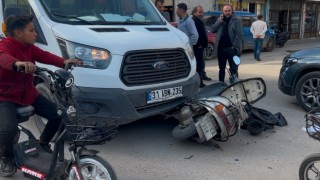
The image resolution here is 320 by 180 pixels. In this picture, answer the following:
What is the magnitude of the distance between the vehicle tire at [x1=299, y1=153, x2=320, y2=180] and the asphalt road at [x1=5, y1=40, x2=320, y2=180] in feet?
1.56

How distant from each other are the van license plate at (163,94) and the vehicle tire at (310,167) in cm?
188

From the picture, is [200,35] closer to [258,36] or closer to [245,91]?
[245,91]

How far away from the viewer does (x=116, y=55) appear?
14.6ft

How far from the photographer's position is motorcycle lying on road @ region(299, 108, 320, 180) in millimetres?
3320

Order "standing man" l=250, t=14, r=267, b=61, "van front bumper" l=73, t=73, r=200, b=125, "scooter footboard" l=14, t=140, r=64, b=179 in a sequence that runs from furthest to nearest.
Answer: "standing man" l=250, t=14, r=267, b=61 → "van front bumper" l=73, t=73, r=200, b=125 → "scooter footboard" l=14, t=140, r=64, b=179

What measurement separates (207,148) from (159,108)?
2.64 ft

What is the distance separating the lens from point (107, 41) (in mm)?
4461

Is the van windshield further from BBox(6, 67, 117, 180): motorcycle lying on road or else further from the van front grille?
BBox(6, 67, 117, 180): motorcycle lying on road

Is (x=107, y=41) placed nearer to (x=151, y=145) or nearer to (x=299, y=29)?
(x=151, y=145)

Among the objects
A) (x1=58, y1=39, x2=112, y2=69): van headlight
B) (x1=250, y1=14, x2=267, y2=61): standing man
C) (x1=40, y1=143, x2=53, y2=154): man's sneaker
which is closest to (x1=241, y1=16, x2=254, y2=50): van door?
(x1=250, y1=14, x2=267, y2=61): standing man

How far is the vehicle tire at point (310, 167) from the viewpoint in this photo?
3.41m

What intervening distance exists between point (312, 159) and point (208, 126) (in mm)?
1454

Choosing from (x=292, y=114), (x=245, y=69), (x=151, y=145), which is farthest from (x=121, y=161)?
(x=245, y=69)

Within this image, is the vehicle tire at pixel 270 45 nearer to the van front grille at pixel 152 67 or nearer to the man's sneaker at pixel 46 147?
the van front grille at pixel 152 67
